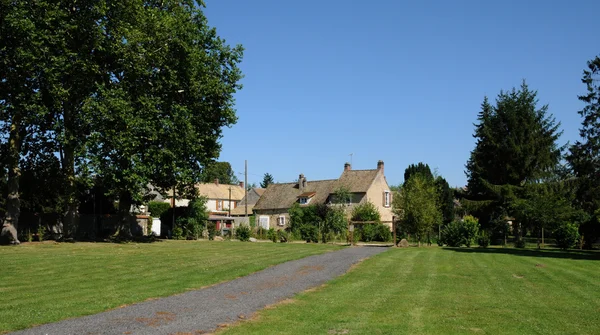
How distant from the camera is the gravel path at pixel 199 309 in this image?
954 centimetres

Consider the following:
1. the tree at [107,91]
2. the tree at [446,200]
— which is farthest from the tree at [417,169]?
the tree at [107,91]

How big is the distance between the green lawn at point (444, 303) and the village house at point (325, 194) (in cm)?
3722

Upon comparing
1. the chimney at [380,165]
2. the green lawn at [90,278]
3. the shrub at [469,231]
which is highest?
the chimney at [380,165]

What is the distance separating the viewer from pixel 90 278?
53.7ft

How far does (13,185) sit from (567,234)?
36.4m

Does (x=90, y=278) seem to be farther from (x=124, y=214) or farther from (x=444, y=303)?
(x=124, y=214)

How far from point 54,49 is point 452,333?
2619 cm

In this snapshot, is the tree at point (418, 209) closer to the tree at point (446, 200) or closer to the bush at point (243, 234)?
the bush at point (243, 234)

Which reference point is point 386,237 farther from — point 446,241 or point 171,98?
point 171,98

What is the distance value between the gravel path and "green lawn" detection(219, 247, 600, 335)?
0.63 metres

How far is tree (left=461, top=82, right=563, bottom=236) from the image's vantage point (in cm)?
4934

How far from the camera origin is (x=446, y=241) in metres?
38.0

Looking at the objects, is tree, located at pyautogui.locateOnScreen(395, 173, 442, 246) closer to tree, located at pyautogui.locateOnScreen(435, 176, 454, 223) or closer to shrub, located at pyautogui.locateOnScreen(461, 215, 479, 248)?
shrub, located at pyautogui.locateOnScreen(461, 215, 479, 248)

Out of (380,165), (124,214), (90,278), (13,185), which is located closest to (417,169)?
(380,165)
